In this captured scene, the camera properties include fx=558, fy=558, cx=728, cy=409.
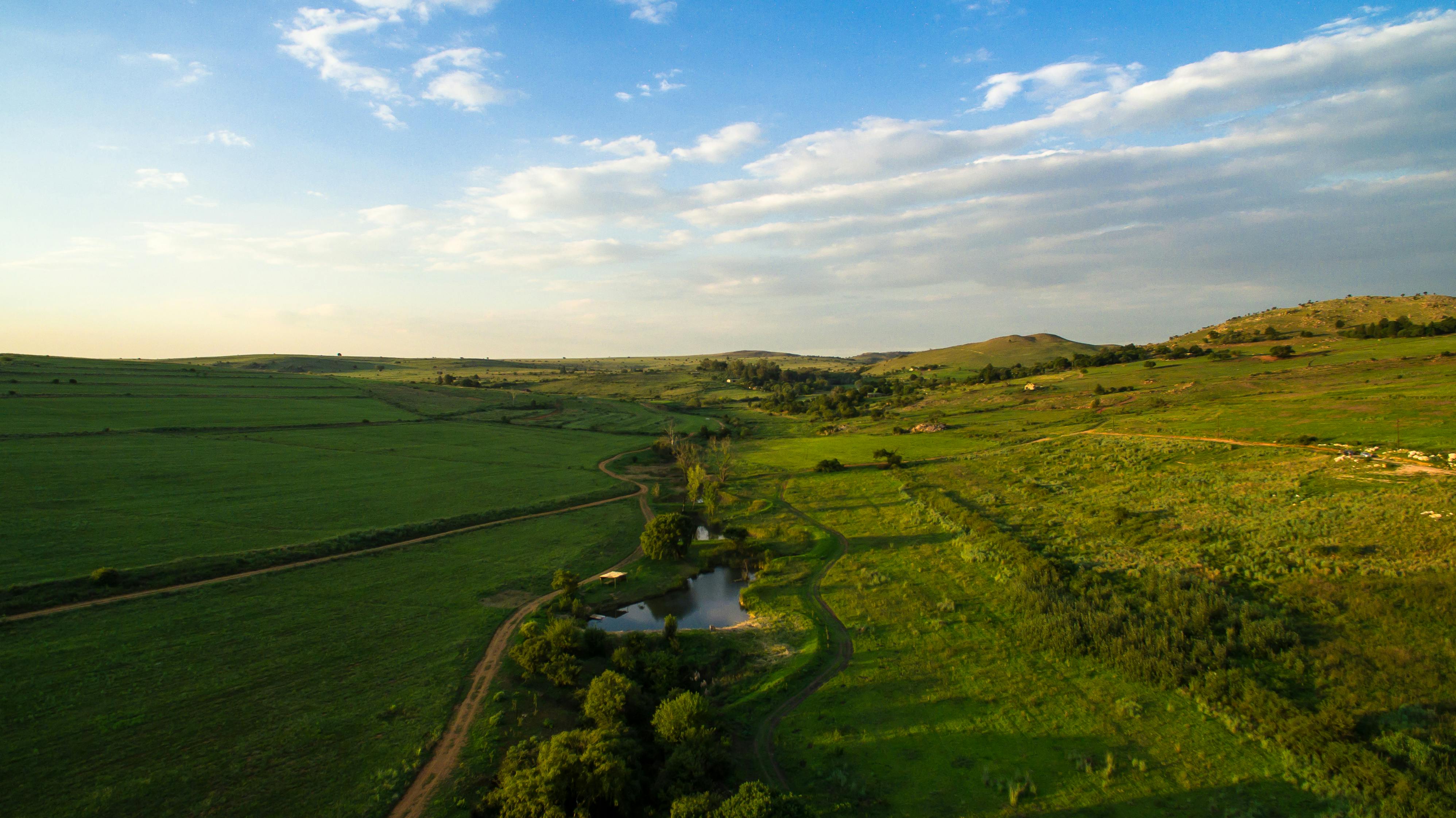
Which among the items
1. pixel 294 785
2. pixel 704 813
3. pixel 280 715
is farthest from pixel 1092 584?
pixel 280 715

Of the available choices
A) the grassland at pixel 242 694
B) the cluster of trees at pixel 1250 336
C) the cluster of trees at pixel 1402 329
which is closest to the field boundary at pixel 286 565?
the grassland at pixel 242 694

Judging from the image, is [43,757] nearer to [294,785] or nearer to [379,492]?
[294,785]

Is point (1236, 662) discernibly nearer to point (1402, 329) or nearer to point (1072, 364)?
point (1402, 329)

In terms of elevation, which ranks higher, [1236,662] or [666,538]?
[1236,662]

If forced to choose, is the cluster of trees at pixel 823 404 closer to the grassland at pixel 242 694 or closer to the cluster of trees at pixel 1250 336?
the cluster of trees at pixel 1250 336

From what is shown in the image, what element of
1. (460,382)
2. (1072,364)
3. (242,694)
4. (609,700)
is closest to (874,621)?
(609,700)

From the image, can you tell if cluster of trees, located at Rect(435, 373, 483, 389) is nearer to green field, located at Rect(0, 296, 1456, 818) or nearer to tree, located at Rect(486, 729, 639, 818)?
green field, located at Rect(0, 296, 1456, 818)

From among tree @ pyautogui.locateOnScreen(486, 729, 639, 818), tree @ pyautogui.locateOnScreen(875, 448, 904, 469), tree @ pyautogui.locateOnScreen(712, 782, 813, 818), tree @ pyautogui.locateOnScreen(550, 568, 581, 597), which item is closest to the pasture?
tree @ pyautogui.locateOnScreen(712, 782, 813, 818)
